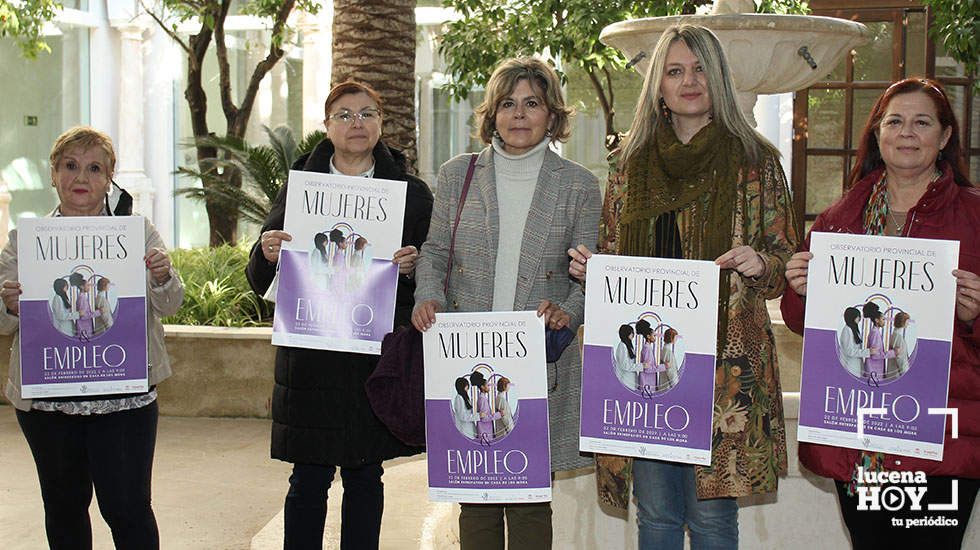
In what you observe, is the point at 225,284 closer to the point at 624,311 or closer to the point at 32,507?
the point at 32,507

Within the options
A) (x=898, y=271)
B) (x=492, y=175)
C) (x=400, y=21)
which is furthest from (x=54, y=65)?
(x=898, y=271)

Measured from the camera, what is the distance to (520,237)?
3740 mm

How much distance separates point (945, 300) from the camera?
305cm

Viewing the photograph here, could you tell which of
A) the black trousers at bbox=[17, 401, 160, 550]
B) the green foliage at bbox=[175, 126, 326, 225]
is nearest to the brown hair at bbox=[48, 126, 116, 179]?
the black trousers at bbox=[17, 401, 160, 550]

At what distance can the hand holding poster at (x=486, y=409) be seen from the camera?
3572mm

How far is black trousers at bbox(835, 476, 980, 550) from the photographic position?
310 centimetres

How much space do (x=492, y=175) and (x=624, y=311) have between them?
78 centimetres

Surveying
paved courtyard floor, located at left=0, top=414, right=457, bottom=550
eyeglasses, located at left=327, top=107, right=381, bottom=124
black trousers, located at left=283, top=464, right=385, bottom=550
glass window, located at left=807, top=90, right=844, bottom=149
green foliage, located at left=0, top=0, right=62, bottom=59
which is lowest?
paved courtyard floor, located at left=0, top=414, right=457, bottom=550

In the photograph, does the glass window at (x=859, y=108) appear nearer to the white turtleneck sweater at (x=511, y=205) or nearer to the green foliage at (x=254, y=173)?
the green foliage at (x=254, y=173)

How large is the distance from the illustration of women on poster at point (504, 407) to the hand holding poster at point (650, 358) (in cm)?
31

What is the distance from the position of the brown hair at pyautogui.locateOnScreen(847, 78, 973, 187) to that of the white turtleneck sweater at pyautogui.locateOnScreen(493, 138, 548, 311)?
1053mm

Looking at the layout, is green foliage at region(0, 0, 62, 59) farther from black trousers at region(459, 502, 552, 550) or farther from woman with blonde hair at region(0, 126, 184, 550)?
black trousers at region(459, 502, 552, 550)

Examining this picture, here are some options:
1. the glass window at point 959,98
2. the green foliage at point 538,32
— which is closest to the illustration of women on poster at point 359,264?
the green foliage at point 538,32

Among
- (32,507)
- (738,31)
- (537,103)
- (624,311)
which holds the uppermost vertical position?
(738,31)
